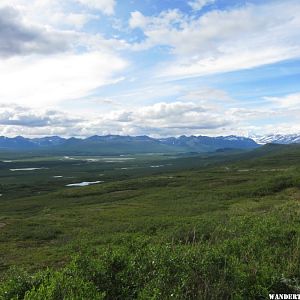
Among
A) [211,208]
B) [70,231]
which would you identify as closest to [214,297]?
[70,231]

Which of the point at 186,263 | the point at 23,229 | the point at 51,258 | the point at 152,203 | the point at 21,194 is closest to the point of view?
the point at 186,263

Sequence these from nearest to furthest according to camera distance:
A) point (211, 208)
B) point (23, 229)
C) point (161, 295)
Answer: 1. point (161, 295)
2. point (23, 229)
3. point (211, 208)

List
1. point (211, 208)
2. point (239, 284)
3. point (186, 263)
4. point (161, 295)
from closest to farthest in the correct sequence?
1. point (161, 295)
2. point (239, 284)
3. point (186, 263)
4. point (211, 208)

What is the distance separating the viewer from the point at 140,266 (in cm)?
1023

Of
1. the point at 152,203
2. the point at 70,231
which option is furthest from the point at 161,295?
the point at 152,203

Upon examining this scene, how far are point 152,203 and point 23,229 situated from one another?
26346mm

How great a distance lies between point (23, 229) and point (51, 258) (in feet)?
54.9

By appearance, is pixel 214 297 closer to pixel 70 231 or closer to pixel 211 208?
pixel 70 231

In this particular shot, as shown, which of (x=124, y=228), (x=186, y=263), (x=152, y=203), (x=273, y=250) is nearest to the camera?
(x=186, y=263)

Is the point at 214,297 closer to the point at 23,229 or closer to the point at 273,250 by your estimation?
the point at 273,250

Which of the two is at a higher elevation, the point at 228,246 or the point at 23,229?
the point at 228,246

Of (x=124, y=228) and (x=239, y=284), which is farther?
(x=124, y=228)

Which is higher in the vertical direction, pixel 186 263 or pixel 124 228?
pixel 186 263

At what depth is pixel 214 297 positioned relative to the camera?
8602mm
